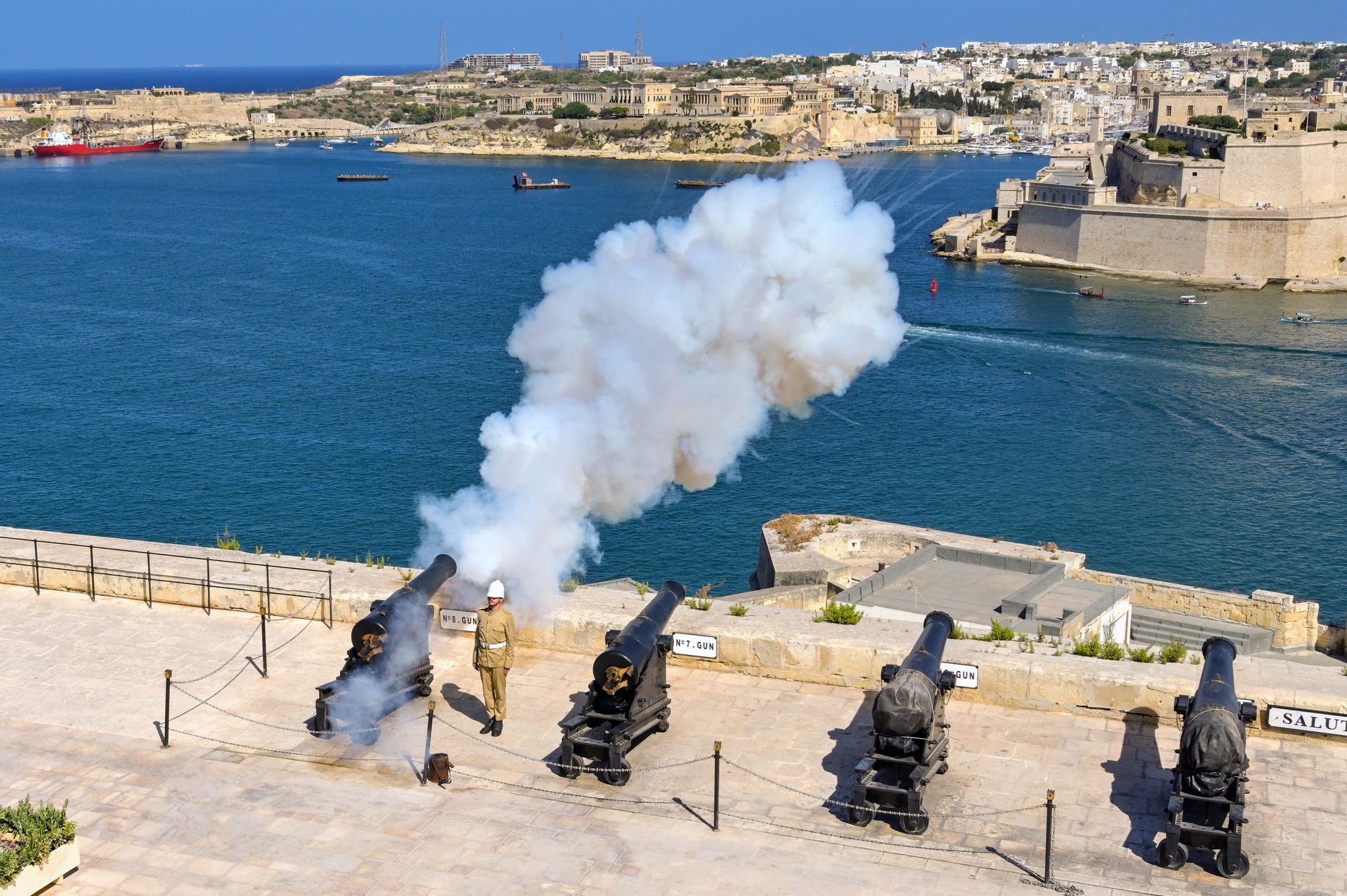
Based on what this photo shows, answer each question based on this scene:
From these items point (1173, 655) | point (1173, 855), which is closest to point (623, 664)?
point (1173, 855)

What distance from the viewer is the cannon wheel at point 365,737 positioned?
39.4 ft

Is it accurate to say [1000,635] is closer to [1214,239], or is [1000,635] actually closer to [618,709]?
[618,709]

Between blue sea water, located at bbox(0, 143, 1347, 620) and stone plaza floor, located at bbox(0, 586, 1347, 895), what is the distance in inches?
819

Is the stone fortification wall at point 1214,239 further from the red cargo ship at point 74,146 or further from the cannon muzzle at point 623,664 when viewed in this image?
the red cargo ship at point 74,146

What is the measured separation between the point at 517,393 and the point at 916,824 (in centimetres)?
4311

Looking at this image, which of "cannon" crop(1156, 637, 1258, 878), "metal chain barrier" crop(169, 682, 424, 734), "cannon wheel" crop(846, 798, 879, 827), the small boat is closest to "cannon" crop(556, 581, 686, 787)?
"metal chain barrier" crop(169, 682, 424, 734)

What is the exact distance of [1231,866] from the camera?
980 centimetres

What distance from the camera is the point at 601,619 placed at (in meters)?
13.8

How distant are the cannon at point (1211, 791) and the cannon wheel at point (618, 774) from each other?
13.3ft

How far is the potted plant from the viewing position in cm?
935

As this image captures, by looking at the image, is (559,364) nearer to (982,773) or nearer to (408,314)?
(982,773)


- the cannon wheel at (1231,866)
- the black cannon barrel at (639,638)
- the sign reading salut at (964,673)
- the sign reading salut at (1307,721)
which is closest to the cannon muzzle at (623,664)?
the black cannon barrel at (639,638)

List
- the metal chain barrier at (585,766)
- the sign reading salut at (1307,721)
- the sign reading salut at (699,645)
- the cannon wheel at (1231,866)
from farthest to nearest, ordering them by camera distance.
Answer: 1. the sign reading salut at (699,645)
2. the sign reading salut at (1307,721)
3. the metal chain barrier at (585,766)
4. the cannon wheel at (1231,866)

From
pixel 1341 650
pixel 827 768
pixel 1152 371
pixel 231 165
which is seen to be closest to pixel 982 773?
pixel 827 768
